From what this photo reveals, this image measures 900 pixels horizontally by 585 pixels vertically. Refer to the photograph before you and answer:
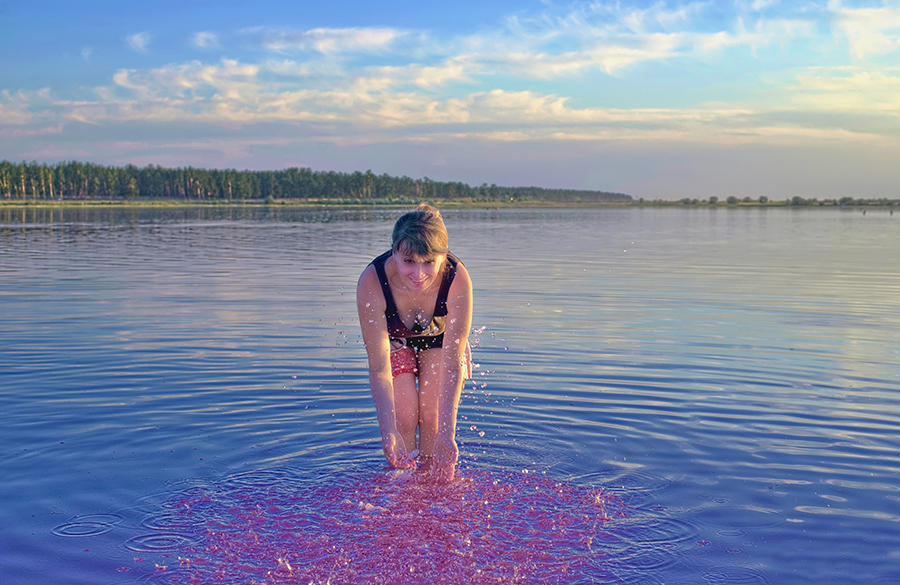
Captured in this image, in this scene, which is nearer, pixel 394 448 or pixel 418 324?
pixel 394 448

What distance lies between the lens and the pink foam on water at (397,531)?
5.70 metres

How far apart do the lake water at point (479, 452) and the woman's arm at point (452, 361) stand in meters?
0.46

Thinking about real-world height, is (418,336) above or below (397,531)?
above

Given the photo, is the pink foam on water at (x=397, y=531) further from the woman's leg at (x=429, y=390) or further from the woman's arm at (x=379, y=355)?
the woman's arm at (x=379, y=355)

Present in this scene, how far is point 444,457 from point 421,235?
220cm

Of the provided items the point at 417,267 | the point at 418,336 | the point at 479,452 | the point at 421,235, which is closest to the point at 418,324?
the point at 418,336

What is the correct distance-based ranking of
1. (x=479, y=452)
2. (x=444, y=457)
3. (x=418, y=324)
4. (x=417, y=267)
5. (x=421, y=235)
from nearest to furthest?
(x=421, y=235)
(x=417, y=267)
(x=444, y=457)
(x=418, y=324)
(x=479, y=452)

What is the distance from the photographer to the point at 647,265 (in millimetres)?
30953

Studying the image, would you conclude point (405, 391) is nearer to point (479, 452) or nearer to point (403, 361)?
point (403, 361)

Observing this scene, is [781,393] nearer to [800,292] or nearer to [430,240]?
[430,240]

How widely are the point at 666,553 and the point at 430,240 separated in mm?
3068

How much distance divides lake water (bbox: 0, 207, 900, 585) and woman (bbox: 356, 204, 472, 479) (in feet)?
1.76

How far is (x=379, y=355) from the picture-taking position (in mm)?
6863

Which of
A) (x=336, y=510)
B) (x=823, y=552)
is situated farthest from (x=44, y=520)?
(x=823, y=552)
